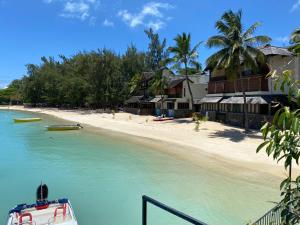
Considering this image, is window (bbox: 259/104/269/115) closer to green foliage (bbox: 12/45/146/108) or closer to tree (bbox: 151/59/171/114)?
tree (bbox: 151/59/171/114)

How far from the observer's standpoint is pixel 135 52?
66.8m

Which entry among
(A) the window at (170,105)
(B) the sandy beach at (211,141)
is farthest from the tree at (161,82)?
(B) the sandy beach at (211,141)

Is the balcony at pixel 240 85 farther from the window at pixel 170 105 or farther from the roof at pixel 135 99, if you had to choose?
the roof at pixel 135 99

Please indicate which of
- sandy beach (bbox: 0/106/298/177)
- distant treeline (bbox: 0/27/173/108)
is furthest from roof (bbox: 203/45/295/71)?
distant treeline (bbox: 0/27/173/108)

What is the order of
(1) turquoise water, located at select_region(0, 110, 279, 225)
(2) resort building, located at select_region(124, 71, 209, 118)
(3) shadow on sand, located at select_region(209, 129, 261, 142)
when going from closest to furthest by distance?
1. (1) turquoise water, located at select_region(0, 110, 279, 225)
2. (3) shadow on sand, located at select_region(209, 129, 261, 142)
3. (2) resort building, located at select_region(124, 71, 209, 118)

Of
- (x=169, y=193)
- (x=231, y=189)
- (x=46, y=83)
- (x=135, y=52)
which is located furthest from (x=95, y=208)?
(x=46, y=83)

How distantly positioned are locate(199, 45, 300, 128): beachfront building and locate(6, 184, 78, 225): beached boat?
818 inches

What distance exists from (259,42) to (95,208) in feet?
73.6

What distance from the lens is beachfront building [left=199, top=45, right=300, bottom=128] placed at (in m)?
29.1

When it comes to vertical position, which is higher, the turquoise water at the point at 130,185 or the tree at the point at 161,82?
the tree at the point at 161,82

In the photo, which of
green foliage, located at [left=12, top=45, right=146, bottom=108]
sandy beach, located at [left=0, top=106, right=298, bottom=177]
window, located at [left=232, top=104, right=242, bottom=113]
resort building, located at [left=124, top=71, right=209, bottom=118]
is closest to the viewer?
sandy beach, located at [left=0, top=106, right=298, bottom=177]

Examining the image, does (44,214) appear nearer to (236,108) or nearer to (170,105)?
(236,108)

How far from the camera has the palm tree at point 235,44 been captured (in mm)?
27891

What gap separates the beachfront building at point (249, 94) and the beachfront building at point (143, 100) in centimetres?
1495
